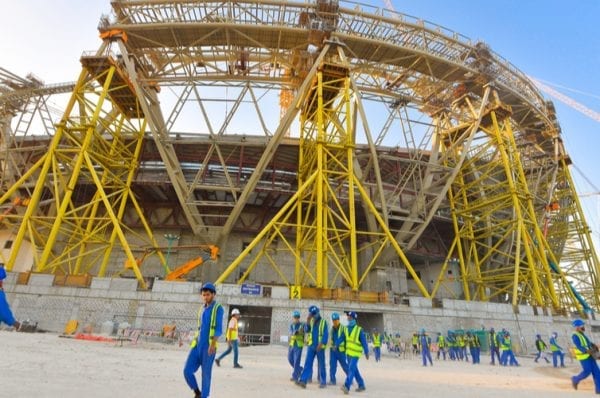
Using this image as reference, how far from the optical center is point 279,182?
88.0 feet

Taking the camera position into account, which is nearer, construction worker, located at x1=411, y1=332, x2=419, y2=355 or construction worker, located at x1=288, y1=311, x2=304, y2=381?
construction worker, located at x1=288, y1=311, x2=304, y2=381

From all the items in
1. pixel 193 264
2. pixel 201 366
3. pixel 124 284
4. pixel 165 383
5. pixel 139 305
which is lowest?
pixel 165 383

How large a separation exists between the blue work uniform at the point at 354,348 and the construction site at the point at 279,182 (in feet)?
30.6

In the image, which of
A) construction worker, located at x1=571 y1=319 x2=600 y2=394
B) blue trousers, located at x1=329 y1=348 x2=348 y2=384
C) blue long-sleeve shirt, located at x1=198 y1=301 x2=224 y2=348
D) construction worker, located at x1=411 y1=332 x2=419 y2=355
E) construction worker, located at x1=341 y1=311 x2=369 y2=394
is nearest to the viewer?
blue long-sleeve shirt, located at x1=198 y1=301 x2=224 y2=348


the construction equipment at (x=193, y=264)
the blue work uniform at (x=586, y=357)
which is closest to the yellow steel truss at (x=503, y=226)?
the blue work uniform at (x=586, y=357)

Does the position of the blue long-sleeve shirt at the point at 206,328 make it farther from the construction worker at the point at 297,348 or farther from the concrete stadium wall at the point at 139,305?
the concrete stadium wall at the point at 139,305

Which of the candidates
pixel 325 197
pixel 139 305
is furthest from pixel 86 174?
pixel 325 197

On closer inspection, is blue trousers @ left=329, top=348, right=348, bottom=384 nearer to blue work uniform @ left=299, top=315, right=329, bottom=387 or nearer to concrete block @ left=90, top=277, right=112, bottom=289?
blue work uniform @ left=299, top=315, right=329, bottom=387

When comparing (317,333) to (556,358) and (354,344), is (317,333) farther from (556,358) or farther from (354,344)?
(556,358)

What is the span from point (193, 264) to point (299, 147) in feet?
34.6

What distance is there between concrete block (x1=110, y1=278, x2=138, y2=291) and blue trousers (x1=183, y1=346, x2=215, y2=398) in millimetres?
13229

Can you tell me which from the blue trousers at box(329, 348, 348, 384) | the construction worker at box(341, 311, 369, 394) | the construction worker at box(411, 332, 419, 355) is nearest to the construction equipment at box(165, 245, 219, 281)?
the construction worker at box(411, 332, 419, 355)

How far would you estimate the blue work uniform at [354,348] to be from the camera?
5.97 m

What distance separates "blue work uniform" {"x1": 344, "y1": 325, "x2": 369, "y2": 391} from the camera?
19.6 ft
